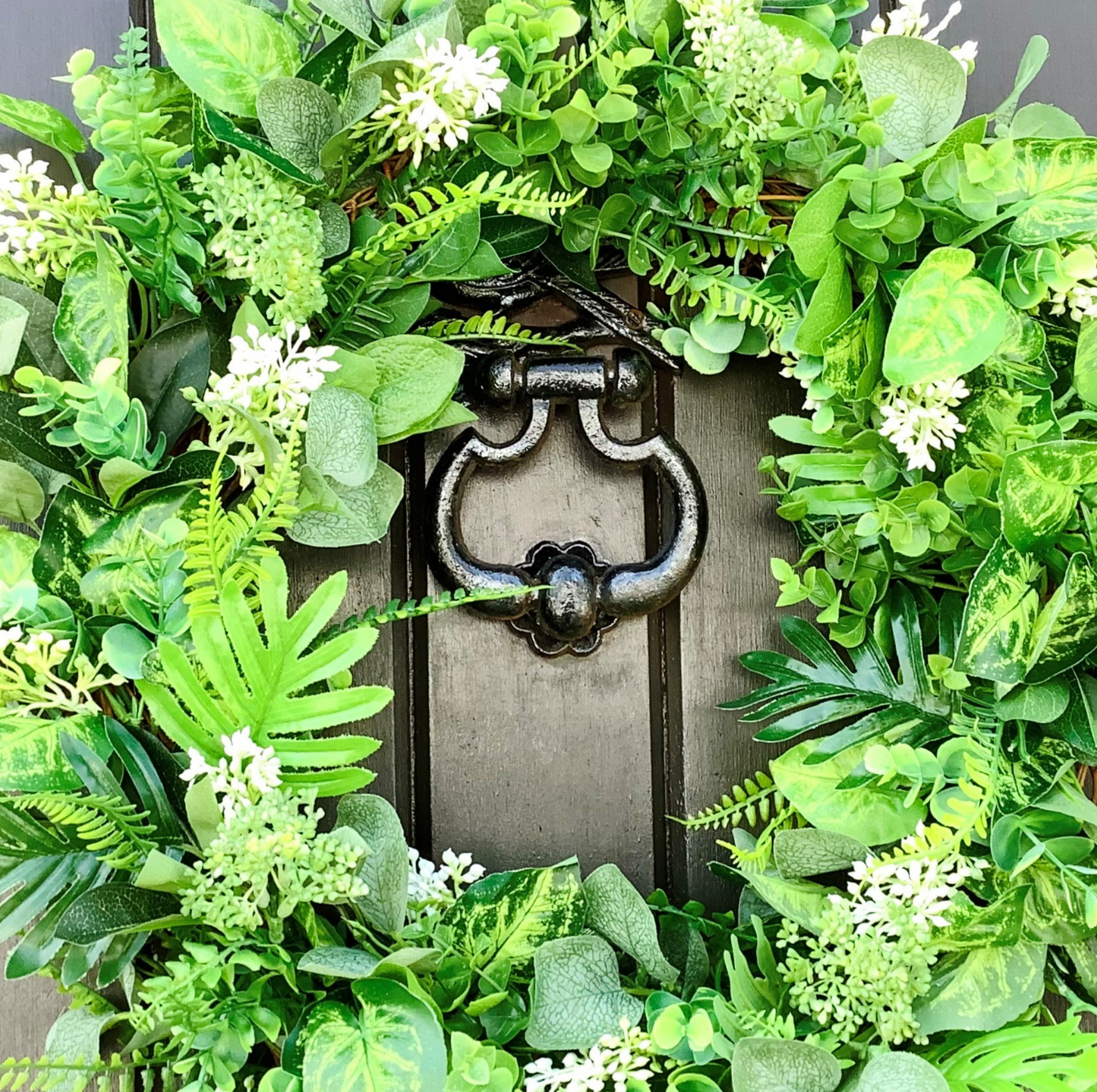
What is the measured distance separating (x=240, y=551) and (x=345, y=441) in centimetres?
8

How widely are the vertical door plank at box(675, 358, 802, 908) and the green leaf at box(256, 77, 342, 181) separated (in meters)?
0.28

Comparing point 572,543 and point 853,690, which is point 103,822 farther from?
point 853,690

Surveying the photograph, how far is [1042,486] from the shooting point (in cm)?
53

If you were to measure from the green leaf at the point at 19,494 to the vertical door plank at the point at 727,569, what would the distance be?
393 mm

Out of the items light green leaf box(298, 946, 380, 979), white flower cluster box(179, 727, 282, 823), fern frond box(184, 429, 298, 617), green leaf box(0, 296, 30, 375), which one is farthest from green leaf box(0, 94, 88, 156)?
light green leaf box(298, 946, 380, 979)

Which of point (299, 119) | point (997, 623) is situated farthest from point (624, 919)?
point (299, 119)

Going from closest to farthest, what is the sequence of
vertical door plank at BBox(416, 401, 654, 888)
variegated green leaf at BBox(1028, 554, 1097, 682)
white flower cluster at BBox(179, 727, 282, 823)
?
white flower cluster at BBox(179, 727, 282, 823) < variegated green leaf at BBox(1028, 554, 1097, 682) < vertical door plank at BBox(416, 401, 654, 888)

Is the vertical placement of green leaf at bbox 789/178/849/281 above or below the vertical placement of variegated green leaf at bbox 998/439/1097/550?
above

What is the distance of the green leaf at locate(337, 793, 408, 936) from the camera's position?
52cm

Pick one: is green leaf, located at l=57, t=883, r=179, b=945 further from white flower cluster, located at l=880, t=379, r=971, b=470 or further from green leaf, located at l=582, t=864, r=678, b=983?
white flower cluster, located at l=880, t=379, r=971, b=470

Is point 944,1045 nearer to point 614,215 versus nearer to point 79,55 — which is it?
point 614,215

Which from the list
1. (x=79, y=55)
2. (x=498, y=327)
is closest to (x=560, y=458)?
(x=498, y=327)

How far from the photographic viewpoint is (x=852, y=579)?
0.63m

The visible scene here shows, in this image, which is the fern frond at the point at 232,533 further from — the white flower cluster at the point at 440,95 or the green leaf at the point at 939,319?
the green leaf at the point at 939,319
